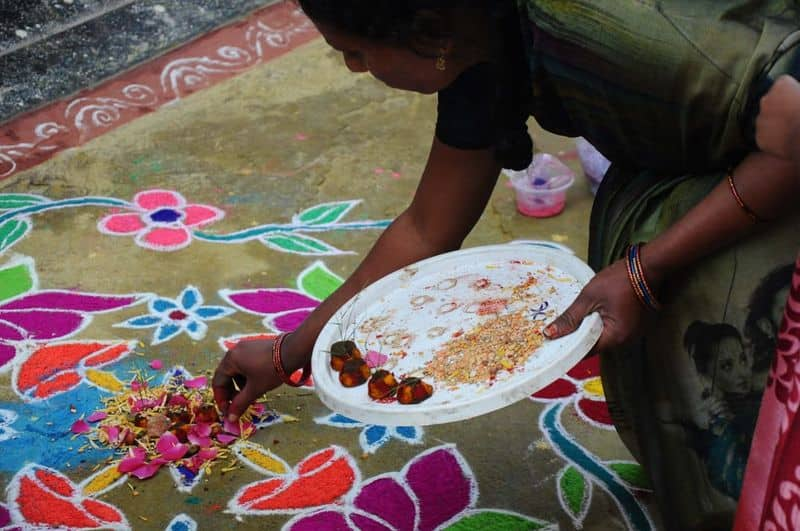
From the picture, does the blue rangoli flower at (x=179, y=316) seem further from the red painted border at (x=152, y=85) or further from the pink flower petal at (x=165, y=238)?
the red painted border at (x=152, y=85)

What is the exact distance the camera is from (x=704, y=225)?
177 centimetres

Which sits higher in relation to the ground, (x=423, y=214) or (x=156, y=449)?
(x=423, y=214)

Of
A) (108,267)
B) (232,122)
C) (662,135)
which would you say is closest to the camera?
(662,135)

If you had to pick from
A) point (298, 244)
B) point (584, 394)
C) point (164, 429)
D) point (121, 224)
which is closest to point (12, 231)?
point (121, 224)

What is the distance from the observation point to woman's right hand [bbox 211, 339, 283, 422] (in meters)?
2.27

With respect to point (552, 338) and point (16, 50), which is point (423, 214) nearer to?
point (552, 338)

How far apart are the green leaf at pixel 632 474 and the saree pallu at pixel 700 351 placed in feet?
1.18

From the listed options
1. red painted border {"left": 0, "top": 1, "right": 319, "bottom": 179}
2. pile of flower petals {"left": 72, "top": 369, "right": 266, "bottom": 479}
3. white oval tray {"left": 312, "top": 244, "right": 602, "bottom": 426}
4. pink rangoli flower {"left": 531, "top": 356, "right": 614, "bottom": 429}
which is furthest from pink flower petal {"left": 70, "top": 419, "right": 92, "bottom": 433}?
Result: red painted border {"left": 0, "top": 1, "right": 319, "bottom": 179}

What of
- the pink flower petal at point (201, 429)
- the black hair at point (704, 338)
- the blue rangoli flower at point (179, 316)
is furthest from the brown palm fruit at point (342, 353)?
the blue rangoli flower at point (179, 316)

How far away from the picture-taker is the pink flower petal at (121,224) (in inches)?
139

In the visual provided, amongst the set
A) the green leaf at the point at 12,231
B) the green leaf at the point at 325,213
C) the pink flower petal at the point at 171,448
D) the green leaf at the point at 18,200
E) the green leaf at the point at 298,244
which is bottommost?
the green leaf at the point at 325,213

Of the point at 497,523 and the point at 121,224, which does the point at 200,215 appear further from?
the point at 497,523

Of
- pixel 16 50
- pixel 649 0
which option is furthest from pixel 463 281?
pixel 16 50

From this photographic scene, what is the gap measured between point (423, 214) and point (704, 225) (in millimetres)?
667
